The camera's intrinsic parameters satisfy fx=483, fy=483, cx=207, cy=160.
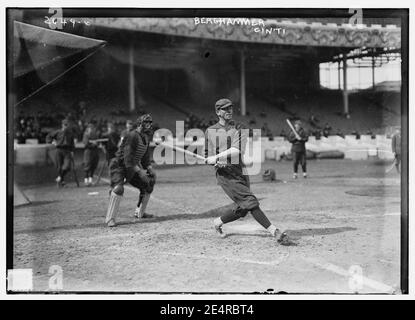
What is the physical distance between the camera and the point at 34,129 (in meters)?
5.73

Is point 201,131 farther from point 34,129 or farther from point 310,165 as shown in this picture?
point 310,165

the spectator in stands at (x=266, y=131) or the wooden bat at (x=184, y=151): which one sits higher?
the spectator in stands at (x=266, y=131)

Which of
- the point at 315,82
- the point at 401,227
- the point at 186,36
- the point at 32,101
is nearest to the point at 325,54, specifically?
the point at 315,82

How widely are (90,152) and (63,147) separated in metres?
0.37

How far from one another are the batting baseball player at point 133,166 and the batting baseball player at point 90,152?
95 centimetres

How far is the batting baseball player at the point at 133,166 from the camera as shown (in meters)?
5.53

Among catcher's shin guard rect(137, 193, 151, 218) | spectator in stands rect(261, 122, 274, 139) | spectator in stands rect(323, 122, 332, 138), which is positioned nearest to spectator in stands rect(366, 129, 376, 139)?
spectator in stands rect(323, 122, 332, 138)

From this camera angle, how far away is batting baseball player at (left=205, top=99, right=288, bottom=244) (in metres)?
4.95

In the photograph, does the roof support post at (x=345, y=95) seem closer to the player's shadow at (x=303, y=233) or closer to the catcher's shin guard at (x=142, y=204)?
the player's shadow at (x=303, y=233)

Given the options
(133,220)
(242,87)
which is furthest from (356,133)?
(133,220)

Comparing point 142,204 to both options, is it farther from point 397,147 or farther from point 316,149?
point 316,149

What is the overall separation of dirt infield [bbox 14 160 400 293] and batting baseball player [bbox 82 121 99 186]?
448 mm

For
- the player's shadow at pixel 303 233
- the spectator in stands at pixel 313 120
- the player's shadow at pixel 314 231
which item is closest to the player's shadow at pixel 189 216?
the player's shadow at pixel 303 233

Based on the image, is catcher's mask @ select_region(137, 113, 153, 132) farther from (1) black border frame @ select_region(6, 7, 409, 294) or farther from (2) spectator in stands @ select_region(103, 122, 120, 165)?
(1) black border frame @ select_region(6, 7, 409, 294)
